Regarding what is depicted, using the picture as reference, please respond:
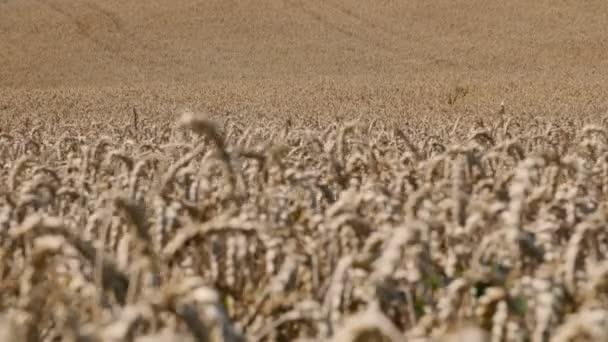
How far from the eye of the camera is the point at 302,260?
2738mm

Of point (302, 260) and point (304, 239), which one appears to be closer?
point (302, 260)

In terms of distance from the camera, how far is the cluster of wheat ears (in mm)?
1836

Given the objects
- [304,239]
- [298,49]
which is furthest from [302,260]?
[298,49]

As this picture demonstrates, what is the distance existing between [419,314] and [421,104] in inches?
806

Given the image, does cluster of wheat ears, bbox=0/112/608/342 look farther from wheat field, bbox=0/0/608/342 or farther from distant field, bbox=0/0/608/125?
distant field, bbox=0/0/608/125

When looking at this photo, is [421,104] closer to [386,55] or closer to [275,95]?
[275,95]

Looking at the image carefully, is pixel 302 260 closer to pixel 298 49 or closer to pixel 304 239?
pixel 304 239

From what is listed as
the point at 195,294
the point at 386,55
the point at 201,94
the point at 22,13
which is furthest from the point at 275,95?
the point at 22,13

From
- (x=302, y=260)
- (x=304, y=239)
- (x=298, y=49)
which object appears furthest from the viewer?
(x=298, y=49)

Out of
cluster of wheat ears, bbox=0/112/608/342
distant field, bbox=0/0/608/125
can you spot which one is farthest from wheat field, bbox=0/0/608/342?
distant field, bbox=0/0/608/125

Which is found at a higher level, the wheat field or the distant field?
the distant field

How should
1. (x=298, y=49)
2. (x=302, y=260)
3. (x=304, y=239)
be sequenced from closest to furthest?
(x=302, y=260)
(x=304, y=239)
(x=298, y=49)

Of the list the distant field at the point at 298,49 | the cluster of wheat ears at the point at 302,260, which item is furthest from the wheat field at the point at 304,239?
the distant field at the point at 298,49

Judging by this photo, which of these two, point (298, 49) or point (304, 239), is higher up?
point (298, 49)
